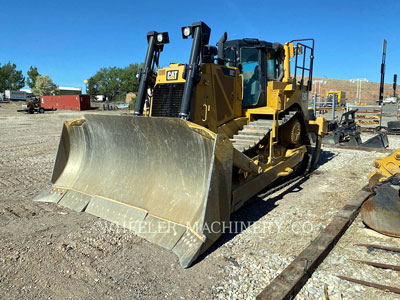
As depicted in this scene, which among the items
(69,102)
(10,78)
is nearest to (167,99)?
(69,102)

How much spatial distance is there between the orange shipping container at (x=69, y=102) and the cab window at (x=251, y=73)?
1590 inches

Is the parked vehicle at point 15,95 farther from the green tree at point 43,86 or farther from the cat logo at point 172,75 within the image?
the cat logo at point 172,75

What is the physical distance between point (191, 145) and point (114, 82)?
233ft

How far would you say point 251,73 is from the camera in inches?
246

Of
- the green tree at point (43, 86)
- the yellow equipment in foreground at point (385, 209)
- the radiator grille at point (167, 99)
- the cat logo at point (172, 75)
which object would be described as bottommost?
the yellow equipment in foreground at point (385, 209)

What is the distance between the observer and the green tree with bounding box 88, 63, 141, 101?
68812 mm

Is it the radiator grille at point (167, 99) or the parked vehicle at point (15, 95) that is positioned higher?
the parked vehicle at point (15, 95)

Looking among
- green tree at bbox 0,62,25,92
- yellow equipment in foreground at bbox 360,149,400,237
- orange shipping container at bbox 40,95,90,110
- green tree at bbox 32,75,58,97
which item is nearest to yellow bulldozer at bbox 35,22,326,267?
yellow equipment in foreground at bbox 360,149,400,237

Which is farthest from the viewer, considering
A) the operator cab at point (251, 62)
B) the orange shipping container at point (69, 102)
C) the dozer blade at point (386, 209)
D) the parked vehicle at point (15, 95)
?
the parked vehicle at point (15, 95)

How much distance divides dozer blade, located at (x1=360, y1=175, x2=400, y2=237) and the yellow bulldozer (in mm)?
1577

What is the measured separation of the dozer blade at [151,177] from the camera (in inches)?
146

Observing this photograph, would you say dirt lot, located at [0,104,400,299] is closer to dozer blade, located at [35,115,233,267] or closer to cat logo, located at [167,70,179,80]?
dozer blade, located at [35,115,233,267]

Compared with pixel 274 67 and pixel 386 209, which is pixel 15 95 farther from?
pixel 386 209

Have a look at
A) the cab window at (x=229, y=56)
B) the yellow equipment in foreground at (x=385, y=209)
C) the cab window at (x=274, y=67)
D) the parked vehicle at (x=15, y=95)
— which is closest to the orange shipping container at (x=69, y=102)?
the parked vehicle at (x=15, y=95)
